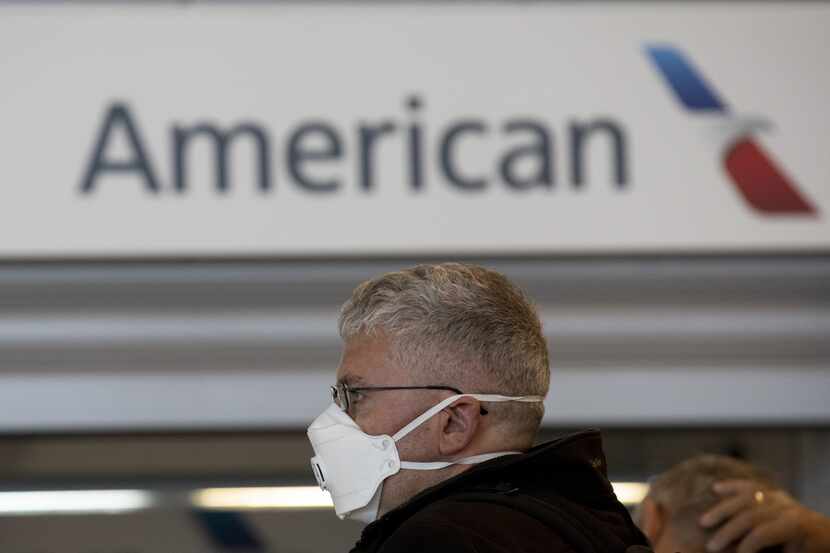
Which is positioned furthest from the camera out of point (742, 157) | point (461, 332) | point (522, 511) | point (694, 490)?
point (742, 157)

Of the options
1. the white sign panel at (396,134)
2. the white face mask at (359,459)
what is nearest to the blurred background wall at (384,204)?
the white sign panel at (396,134)

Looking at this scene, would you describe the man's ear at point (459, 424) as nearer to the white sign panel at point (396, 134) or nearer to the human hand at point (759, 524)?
the human hand at point (759, 524)

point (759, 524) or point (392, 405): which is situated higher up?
point (392, 405)

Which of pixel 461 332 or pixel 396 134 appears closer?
pixel 461 332

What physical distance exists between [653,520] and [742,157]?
1601 millimetres

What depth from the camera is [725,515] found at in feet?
8.93

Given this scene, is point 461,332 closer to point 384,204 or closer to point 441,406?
point 441,406

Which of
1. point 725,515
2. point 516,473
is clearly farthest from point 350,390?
point 725,515

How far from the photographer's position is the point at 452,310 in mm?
1918

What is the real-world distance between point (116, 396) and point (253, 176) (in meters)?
0.77

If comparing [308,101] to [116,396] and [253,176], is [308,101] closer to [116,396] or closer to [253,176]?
[253,176]

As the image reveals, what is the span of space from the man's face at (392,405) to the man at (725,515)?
0.97 m

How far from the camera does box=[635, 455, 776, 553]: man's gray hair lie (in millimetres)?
2777

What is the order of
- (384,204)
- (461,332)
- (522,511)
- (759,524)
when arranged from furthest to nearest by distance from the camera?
(384,204)
(759,524)
(461,332)
(522,511)
